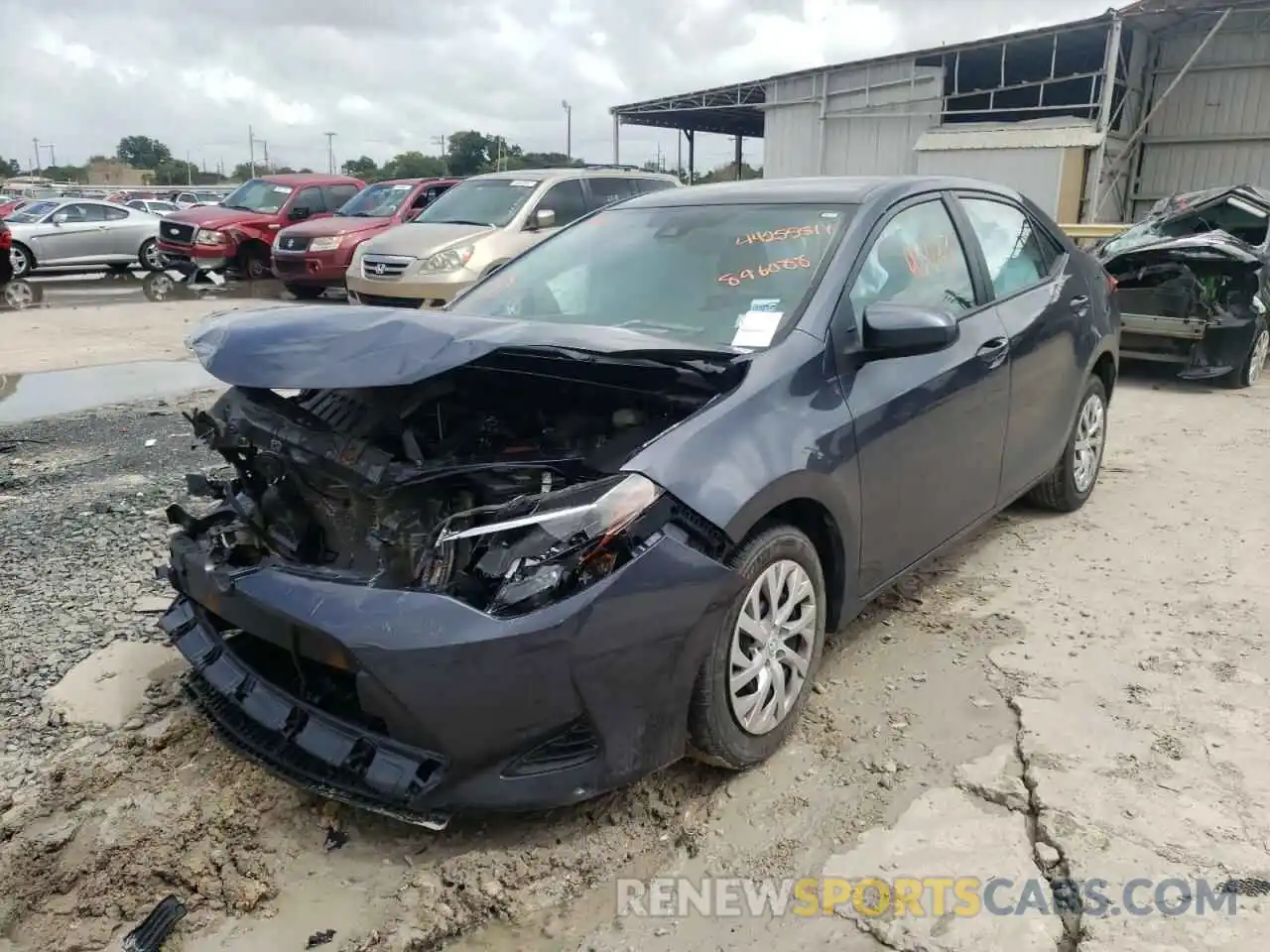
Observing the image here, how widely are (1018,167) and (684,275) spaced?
18925 mm

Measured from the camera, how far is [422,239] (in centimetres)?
1144

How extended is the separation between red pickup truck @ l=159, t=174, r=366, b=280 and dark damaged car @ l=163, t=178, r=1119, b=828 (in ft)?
47.6

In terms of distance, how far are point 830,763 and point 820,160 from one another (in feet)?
79.9

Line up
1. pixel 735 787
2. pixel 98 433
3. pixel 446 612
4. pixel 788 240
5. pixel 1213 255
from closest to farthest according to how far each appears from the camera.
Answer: pixel 446 612
pixel 735 787
pixel 788 240
pixel 98 433
pixel 1213 255

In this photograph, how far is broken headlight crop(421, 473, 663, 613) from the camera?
7.48 feet

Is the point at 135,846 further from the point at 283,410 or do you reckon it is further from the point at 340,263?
the point at 340,263

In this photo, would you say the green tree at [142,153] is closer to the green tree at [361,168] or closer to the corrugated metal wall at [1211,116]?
the green tree at [361,168]

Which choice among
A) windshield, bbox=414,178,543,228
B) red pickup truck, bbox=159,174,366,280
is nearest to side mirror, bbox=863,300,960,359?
windshield, bbox=414,178,543,228

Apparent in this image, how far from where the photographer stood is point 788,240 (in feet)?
11.2

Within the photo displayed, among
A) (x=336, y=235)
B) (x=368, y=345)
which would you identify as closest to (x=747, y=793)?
(x=368, y=345)

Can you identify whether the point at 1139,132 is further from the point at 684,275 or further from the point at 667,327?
the point at 667,327

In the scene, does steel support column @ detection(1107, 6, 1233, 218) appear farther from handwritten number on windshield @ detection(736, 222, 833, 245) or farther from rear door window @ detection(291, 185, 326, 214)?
handwritten number on windshield @ detection(736, 222, 833, 245)

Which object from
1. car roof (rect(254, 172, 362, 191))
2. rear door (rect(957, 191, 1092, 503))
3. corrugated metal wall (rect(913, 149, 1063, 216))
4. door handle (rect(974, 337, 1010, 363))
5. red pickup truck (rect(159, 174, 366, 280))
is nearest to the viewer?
door handle (rect(974, 337, 1010, 363))

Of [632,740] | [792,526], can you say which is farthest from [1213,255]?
[632,740]
